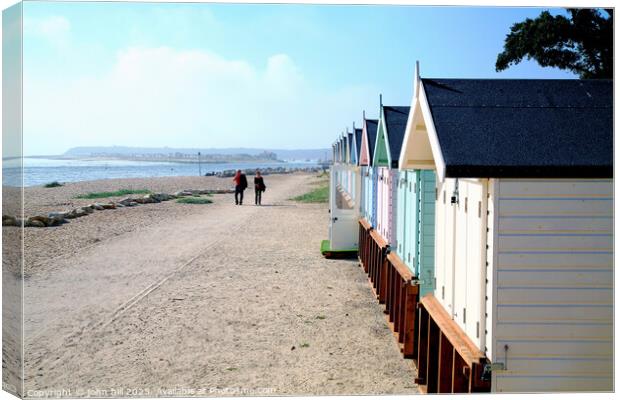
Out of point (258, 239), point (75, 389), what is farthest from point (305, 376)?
point (258, 239)

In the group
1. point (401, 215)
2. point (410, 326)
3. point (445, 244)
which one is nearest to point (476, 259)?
point (445, 244)

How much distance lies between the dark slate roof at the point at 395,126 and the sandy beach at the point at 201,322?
244 cm

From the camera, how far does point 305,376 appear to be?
693 cm

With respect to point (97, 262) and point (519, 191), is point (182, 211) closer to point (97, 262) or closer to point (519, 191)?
point (97, 262)

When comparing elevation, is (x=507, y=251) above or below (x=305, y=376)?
above

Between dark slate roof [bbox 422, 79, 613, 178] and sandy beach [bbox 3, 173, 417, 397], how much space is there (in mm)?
3117

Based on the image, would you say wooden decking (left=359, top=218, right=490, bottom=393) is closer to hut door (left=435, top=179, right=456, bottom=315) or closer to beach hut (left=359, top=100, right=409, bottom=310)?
beach hut (left=359, top=100, right=409, bottom=310)

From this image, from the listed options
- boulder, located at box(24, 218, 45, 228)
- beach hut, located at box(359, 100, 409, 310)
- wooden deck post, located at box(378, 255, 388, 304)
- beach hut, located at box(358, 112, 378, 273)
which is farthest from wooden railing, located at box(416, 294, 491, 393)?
boulder, located at box(24, 218, 45, 228)

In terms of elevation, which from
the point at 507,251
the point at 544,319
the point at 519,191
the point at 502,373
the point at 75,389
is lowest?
the point at 75,389

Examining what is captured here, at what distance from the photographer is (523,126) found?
4859mm

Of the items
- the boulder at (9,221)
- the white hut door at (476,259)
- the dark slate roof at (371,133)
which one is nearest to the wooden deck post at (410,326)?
the white hut door at (476,259)

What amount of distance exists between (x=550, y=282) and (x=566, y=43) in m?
10.7

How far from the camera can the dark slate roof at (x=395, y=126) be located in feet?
31.8

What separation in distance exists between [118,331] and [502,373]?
17.9ft
